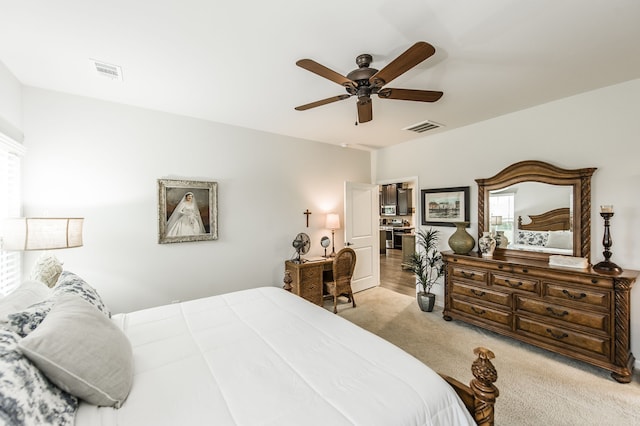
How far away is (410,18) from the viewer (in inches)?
63.0

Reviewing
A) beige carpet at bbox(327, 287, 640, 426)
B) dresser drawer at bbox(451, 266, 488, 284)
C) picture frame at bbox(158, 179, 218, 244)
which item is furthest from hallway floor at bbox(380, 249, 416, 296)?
picture frame at bbox(158, 179, 218, 244)

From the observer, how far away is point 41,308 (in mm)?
1126

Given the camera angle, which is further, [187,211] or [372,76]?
[187,211]

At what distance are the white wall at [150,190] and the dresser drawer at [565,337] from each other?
2.95 m

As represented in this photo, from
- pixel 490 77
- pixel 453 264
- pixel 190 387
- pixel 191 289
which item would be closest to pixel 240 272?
pixel 191 289

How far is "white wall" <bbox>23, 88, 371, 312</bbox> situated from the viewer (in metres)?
2.51

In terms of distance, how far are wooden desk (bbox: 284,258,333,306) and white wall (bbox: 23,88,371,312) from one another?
30 cm

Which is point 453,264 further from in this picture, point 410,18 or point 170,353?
point 170,353

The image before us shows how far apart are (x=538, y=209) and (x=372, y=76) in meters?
2.65

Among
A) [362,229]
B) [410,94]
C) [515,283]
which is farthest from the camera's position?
[362,229]

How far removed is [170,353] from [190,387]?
368 mm

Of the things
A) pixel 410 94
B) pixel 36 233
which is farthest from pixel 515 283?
pixel 36 233

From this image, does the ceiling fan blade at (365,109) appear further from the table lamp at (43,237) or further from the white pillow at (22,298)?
the table lamp at (43,237)

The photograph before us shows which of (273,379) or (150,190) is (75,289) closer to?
(273,379)
